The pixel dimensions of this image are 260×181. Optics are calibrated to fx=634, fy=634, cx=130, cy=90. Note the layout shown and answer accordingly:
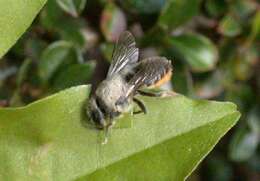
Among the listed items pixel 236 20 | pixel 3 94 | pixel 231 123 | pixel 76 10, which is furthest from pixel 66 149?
pixel 236 20

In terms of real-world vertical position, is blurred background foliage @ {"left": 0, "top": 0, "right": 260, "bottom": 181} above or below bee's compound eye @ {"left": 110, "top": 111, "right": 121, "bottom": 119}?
below

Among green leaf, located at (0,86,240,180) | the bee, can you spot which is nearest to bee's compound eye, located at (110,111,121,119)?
the bee

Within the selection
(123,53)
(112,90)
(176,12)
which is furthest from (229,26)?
(112,90)

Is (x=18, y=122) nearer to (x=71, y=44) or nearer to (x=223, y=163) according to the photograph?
(x=71, y=44)

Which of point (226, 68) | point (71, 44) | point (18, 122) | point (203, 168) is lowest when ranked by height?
point (203, 168)

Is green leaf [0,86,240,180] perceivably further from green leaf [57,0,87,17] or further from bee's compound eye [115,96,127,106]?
green leaf [57,0,87,17]

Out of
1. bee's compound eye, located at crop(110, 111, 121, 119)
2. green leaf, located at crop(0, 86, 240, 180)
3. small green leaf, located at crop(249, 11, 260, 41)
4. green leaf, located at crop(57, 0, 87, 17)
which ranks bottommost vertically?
small green leaf, located at crop(249, 11, 260, 41)
